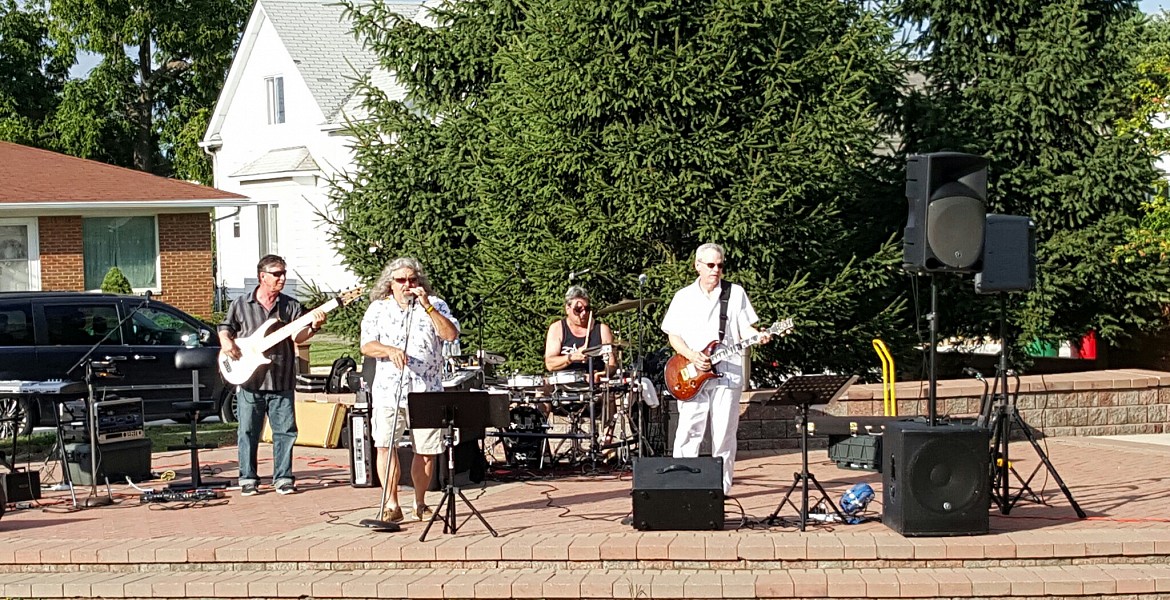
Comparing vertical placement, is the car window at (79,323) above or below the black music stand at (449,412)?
above

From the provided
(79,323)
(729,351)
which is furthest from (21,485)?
(79,323)

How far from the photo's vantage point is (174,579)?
8.77m

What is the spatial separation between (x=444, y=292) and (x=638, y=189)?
13.3 ft

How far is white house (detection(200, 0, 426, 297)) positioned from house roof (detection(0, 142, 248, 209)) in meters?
4.49

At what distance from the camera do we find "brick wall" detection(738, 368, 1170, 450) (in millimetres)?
13633

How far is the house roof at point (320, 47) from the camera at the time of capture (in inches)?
1387

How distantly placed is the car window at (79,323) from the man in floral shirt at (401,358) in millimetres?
7942

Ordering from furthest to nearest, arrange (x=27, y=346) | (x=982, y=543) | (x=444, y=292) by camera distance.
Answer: (x=444, y=292) < (x=27, y=346) < (x=982, y=543)

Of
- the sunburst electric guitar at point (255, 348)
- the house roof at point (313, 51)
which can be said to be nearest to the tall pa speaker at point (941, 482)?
the sunburst electric guitar at point (255, 348)

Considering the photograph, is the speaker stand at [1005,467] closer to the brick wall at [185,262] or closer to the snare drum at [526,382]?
the snare drum at [526,382]

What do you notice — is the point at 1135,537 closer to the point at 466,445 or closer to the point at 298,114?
the point at 466,445

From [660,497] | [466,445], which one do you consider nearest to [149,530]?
[466,445]

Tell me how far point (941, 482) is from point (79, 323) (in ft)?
37.6

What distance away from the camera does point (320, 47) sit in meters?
37.0
